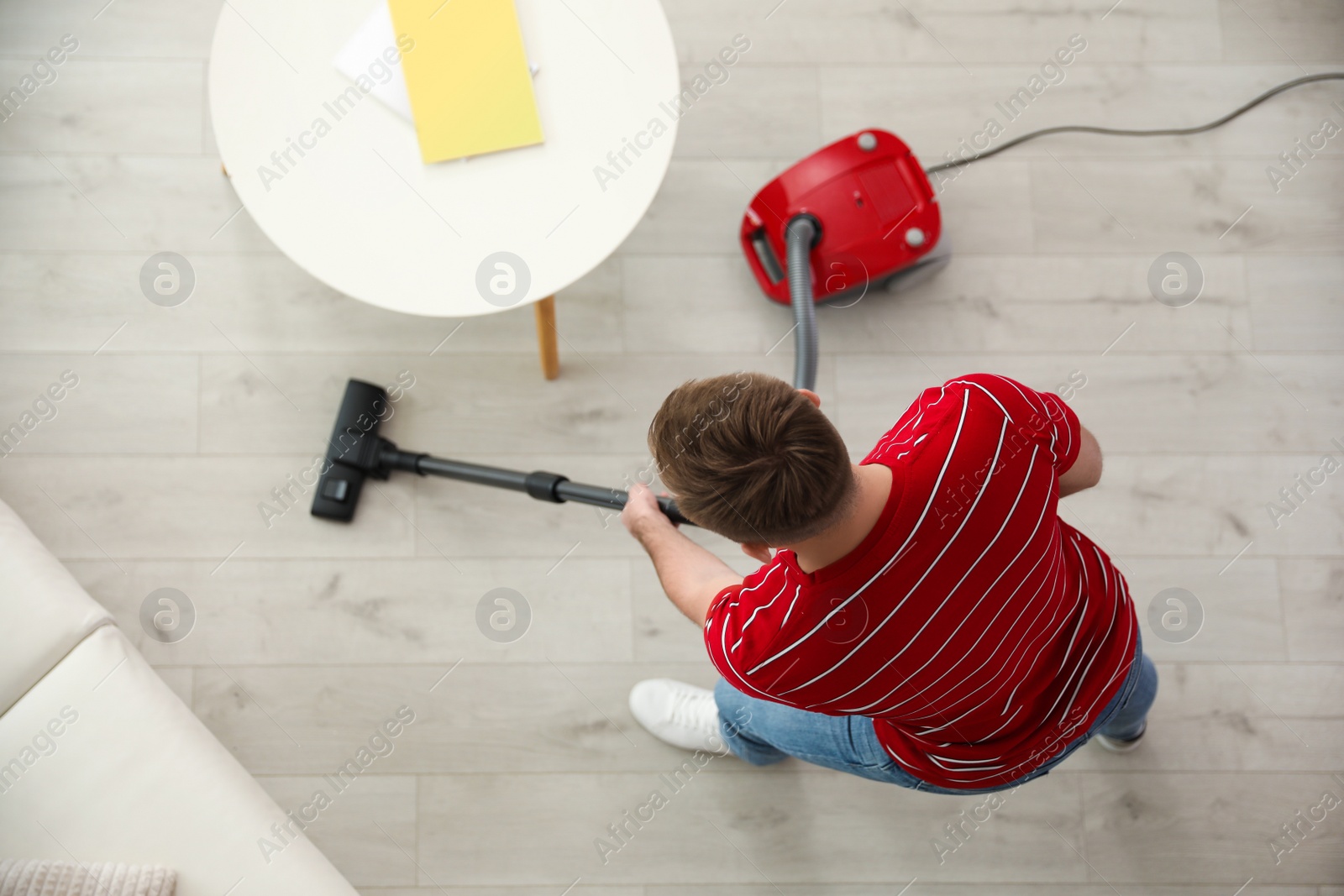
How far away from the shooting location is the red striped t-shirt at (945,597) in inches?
33.2

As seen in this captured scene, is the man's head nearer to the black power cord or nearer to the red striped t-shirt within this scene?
the red striped t-shirt

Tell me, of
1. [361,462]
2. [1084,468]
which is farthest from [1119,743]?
[361,462]

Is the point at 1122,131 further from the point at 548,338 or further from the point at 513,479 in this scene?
the point at 513,479

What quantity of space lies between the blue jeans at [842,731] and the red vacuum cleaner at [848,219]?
22.5 inches

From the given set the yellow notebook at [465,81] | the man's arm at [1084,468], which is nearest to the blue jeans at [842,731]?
the man's arm at [1084,468]

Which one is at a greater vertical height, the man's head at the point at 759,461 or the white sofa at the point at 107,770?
the man's head at the point at 759,461

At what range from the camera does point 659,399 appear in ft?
5.74

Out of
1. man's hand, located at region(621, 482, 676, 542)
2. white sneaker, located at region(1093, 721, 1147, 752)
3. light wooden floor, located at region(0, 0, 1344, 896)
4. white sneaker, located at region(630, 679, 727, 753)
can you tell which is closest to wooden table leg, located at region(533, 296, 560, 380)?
light wooden floor, located at region(0, 0, 1344, 896)

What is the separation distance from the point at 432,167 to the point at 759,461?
2.81ft

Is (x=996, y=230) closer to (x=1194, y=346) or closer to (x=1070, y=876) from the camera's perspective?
(x=1194, y=346)

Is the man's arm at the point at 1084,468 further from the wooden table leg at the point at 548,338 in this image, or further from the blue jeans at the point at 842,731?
the wooden table leg at the point at 548,338

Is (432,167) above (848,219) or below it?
above

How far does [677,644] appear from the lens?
5.53 ft

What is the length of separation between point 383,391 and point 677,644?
0.72m
